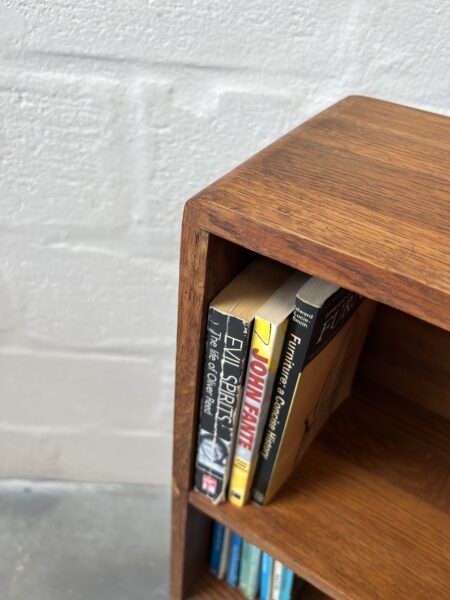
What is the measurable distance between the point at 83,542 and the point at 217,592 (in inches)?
13.4

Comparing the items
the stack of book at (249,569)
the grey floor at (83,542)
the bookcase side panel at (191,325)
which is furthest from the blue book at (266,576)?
the grey floor at (83,542)

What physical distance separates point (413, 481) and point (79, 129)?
21.0 inches

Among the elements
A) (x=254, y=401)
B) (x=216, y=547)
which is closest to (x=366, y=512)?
(x=254, y=401)

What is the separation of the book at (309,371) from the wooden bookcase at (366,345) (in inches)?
1.4

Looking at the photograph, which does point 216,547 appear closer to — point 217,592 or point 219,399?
point 217,592

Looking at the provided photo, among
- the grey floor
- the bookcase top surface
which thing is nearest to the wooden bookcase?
the bookcase top surface

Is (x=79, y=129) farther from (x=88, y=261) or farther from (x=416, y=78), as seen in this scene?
(x=416, y=78)

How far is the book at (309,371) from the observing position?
1.61ft

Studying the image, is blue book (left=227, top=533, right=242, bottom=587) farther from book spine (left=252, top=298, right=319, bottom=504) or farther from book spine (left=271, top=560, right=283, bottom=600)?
book spine (left=252, top=298, right=319, bottom=504)

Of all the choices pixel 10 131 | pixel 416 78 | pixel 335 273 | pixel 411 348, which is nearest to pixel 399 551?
pixel 411 348

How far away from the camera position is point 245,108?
0.70 meters

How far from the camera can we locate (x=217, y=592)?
863 millimetres

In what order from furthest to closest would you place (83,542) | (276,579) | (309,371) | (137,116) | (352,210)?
(83,542), (276,579), (137,116), (309,371), (352,210)

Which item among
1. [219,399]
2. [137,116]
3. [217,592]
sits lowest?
[217,592]
